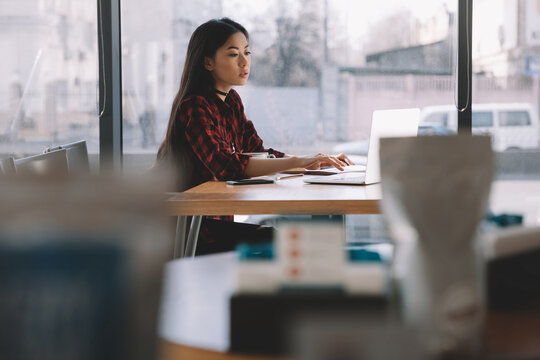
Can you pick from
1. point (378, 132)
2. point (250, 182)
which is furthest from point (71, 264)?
point (250, 182)

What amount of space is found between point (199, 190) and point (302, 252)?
1.64m

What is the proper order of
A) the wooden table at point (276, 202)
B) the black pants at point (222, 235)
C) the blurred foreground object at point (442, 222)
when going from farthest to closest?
1. the black pants at point (222, 235)
2. the wooden table at point (276, 202)
3. the blurred foreground object at point (442, 222)

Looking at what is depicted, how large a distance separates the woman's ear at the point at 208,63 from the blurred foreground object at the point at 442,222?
2.47 m

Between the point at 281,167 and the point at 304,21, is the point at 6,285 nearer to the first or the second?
the point at 281,167

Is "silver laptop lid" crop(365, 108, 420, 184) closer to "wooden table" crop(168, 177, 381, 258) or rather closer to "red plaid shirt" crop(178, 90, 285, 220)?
"wooden table" crop(168, 177, 381, 258)

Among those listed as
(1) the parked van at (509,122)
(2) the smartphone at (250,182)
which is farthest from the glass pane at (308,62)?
(2) the smartphone at (250,182)

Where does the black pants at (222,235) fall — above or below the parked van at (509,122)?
below

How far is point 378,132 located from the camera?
2.19 meters

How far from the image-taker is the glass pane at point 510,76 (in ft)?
12.7

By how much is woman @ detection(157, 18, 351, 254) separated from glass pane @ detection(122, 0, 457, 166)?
35.8 inches

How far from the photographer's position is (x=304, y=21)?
13.3ft

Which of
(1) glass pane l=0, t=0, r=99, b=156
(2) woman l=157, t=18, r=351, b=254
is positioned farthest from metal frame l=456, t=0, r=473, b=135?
(1) glass pane l=0, t=0, r=99, b=156

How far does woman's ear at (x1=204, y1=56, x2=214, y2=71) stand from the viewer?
3033mm

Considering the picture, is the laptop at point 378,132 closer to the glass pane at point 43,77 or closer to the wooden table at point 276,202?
the wooden table at point 276,202
